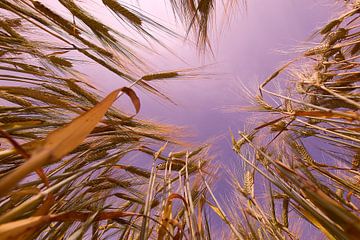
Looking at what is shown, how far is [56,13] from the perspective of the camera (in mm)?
896

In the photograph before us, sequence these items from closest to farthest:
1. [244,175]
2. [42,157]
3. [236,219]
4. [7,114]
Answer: [42,157]
[7,114]
[236,219]
[244,175]

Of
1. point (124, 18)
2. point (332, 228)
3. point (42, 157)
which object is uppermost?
point (124, 18)

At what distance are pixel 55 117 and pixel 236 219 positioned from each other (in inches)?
25.0

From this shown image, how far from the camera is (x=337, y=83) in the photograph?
4.73 feet

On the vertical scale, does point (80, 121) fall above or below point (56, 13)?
below

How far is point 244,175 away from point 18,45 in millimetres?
965

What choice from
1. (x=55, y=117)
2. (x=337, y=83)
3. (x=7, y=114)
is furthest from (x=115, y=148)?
(x=337, y=83)

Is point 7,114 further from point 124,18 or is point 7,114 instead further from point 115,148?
point 124,18

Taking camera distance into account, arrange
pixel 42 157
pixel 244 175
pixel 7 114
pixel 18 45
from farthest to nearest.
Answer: pixel 244 175 < pixel 18 45 < pixel 7 114 < pixel 42 157

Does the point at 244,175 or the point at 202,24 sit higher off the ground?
the point at 202,24

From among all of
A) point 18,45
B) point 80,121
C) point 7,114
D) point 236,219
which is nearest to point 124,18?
point 18,45

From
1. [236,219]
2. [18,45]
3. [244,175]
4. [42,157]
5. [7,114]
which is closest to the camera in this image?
[42,157]

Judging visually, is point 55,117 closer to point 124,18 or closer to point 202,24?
point 124,18

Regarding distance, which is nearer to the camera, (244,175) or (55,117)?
(55,117)
